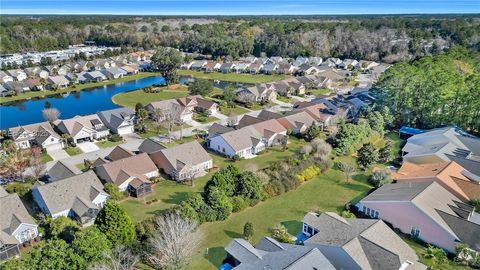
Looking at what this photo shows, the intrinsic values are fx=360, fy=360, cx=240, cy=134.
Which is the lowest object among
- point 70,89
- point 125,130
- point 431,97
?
point 125,130

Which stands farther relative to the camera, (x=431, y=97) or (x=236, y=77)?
(x=236, y=77)

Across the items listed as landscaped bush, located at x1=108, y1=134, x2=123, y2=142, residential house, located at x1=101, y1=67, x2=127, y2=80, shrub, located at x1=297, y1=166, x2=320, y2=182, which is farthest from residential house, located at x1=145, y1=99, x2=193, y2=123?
residential house, located at x1=101, y1=67, x2=127, y2=80

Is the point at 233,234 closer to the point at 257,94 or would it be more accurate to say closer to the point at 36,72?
the point at 257,94

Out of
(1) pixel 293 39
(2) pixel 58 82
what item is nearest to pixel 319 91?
(1) pixel 293 39

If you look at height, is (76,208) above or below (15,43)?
below

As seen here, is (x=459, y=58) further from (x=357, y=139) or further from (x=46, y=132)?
(x=46, y=132)

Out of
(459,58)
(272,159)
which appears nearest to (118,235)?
(272,159)
